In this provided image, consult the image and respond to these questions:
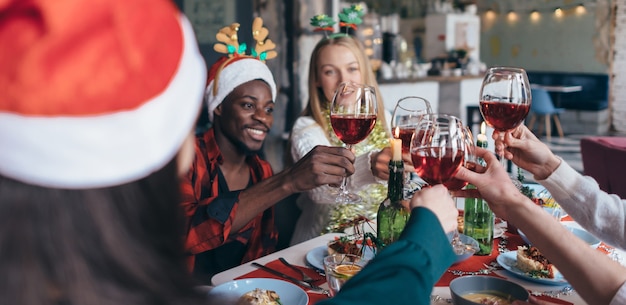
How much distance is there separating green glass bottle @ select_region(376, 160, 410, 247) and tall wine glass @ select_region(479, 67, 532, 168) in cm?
39

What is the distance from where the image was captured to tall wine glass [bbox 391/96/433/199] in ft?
5.56

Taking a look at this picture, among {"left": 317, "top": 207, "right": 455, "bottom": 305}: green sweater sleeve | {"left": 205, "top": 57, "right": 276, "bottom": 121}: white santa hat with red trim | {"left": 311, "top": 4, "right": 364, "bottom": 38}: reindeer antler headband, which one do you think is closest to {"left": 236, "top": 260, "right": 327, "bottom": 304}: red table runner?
{"left": 317, "top": 207, "right": 455, "bottom": 305}: green sweater sleeve

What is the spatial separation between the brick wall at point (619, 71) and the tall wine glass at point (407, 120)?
9.80m

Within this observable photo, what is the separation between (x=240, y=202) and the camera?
182 cm

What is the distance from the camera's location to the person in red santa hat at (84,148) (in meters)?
0.50

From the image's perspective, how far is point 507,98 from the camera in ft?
5.26

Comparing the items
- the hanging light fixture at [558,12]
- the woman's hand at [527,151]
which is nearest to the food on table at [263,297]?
the woman's hand at [527,151]

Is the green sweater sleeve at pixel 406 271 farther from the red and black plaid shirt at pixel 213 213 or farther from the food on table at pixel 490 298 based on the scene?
the red and black plaid shirt at pixel 213 213

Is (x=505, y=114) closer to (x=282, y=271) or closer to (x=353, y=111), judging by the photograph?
(x=353, y=111)

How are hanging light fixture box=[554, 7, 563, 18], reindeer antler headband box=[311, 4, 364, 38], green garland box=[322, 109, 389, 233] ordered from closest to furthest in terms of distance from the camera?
green garland box=[322, 109, 389, 233] < reindeer antler headband box=[311, 4, 364, 38] < hanging light fixture box=[554, 7, 563, 18]

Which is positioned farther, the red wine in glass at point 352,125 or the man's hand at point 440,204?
the red wine in glass at point 352,125

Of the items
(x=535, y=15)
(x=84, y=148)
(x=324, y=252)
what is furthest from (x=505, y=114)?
(x=535, y=15)

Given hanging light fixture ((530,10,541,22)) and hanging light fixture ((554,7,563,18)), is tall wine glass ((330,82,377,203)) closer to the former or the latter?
hanging light fixture ((554,7,563,18))

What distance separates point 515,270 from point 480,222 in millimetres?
231
